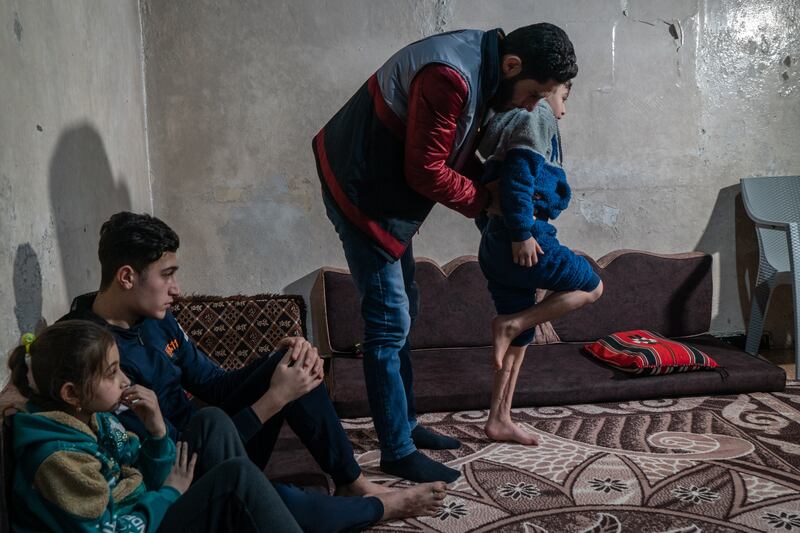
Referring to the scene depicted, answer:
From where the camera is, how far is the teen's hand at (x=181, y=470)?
1555mm

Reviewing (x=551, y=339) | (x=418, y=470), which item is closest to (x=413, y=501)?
(x=418, y=470)

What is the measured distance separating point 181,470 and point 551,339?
2462 millimetres

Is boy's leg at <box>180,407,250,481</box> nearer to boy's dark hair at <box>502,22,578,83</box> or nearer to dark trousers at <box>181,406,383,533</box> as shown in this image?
dark trousers at <box>181,406,383,533</box>

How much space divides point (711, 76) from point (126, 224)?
340cm

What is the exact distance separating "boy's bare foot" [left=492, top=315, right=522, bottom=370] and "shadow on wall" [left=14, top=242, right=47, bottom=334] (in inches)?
56.7

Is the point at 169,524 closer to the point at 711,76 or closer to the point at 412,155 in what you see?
the point at 412,155

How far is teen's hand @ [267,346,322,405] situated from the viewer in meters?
1.88

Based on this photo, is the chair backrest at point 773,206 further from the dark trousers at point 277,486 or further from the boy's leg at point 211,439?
the boy's leg at point 211,439

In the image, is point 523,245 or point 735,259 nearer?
point 523,245

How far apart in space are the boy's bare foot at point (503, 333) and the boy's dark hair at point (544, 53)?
876 millimetres

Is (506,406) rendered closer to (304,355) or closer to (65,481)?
(304,355)

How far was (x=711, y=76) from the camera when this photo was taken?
399 centimetres

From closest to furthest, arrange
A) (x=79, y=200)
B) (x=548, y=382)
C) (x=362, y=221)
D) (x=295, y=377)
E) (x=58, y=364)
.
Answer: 1. (x=58, y=364)
2. (x=295, y=377)
3. (x=362, y=221)
4. (x=79, y=200)
5. (x=548, y=382)

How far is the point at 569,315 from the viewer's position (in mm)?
3721
